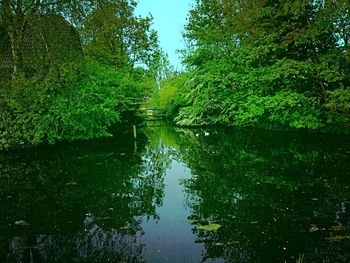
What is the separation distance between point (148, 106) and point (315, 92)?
39584 millimetres

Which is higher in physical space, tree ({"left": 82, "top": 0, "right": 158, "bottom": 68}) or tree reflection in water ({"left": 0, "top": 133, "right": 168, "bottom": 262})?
tree ({"left": 82, "top": 0, "right": 158, "bottom": 68})

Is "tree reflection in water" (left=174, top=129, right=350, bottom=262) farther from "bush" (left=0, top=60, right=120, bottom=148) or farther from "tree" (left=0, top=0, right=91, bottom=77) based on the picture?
"tree" (left=0, top=0, right=91, bottom=77)

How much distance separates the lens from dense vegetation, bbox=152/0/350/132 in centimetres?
1905

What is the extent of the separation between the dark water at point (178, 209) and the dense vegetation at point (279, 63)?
21.5 feet

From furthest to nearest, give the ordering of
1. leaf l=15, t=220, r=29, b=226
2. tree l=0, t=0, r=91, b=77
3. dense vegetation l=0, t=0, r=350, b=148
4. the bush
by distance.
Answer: tree l=0, t=0, r=91, b=77 → dense vegetation l=0, t=0, r=350, b=148 → the bush → leaf l=15, t=220, r=29, b=226

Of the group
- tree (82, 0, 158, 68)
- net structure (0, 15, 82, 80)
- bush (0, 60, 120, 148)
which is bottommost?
bush (0, 60, 120, 148)

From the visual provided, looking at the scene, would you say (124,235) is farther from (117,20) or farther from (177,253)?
(117,20)

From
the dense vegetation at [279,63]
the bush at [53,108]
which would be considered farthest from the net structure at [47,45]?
Answer: the dense vegetation at [279,63]

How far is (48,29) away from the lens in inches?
758

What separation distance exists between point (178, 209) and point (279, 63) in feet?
51.1

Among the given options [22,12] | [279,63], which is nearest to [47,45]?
[22,12]

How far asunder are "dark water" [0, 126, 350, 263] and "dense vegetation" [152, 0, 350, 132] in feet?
21.5

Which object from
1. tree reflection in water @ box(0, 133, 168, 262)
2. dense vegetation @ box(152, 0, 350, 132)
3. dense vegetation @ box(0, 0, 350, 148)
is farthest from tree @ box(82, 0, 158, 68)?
tree reflection in water @ box(0, 133, 168, 262)

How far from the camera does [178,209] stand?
8.07m
